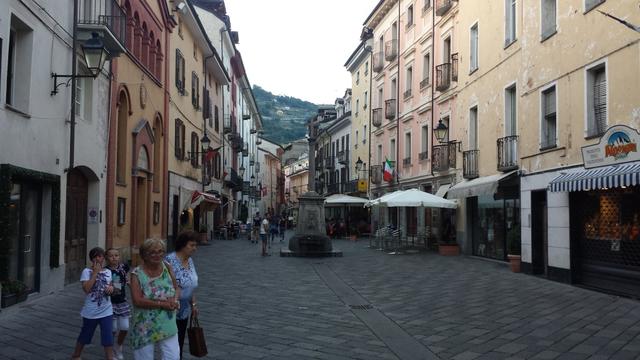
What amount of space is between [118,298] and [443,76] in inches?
814

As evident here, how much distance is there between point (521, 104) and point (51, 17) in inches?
472

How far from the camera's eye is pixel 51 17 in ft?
38.3

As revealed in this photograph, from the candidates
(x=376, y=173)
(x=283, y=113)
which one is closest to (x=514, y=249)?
(x=376, y=173)

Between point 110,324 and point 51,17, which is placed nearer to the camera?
point 110,324

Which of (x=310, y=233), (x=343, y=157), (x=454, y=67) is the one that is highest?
(x=454, y=67)

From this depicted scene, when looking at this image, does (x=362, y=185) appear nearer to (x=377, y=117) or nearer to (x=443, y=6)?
(x=377, y=117)

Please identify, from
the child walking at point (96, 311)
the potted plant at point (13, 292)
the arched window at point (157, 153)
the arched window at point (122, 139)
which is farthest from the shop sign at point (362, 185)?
the child walking at point (96, 311)

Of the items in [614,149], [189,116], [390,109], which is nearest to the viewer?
[614,149]

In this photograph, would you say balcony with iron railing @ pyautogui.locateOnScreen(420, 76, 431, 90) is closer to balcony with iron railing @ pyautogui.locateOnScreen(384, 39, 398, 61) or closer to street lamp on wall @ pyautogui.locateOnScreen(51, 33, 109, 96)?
balcony with iron railing @ pyautogui.locateOnScreen(384, 39, 398, 61)

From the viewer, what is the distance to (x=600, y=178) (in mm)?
11477

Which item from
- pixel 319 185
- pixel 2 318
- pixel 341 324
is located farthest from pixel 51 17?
pixel 319 185

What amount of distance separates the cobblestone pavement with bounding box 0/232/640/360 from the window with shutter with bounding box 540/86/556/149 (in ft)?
11.4

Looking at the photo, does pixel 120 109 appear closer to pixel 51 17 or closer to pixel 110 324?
pixel 51 17

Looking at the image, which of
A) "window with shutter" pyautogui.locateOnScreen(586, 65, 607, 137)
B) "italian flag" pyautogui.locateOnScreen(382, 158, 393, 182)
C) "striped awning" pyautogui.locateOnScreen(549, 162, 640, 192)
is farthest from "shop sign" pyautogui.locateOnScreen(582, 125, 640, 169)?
"italian flag" pyautogui.locateOnScreen(382, 158, 393, 182)
